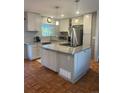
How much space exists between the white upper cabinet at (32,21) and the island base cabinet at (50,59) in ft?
5.85

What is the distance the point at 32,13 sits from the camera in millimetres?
4875

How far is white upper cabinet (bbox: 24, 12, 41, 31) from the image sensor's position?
4.72 meters

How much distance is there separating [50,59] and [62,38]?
357 centimetres

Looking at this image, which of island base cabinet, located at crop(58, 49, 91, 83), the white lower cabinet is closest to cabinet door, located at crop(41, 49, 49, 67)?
Answer: island base cabinet, located at crop(58, 49, 91, 83)

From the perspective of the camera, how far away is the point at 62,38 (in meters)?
6.81

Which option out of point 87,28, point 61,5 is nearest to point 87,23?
point 87,28

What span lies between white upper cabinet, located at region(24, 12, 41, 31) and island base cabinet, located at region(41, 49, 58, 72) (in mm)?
1784

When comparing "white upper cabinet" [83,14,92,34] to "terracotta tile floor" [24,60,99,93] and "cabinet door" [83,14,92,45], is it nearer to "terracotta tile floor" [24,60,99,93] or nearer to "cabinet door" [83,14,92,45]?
"cabinet door" [83,14,92,45]

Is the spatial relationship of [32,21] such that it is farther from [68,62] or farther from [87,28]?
[68,62]
